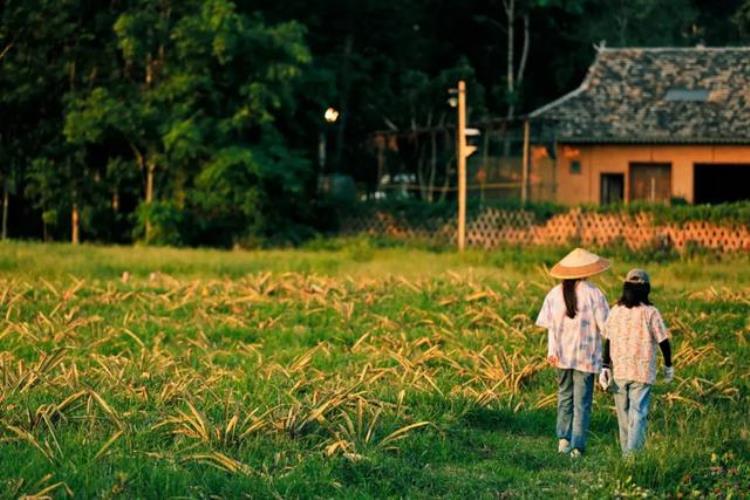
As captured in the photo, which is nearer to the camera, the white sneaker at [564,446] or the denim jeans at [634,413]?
the denim jeans at [634,413]

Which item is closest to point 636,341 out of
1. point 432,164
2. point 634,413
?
point 634,413

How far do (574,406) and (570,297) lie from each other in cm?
78

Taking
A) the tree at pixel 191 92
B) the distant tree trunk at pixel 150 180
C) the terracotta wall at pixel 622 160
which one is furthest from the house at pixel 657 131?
the distant tree trunk at pixel 150 180

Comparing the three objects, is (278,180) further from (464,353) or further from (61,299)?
(464,353)

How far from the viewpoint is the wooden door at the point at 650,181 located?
3425cm

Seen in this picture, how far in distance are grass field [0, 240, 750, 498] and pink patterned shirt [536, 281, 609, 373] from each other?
0.66 meters

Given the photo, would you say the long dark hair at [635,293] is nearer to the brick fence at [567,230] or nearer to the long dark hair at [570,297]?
the long dark hair at [570,297]

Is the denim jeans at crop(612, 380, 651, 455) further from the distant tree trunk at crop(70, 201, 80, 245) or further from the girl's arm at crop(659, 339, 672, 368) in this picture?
the distant tree trunk at crop(70, 201, 80, 245)

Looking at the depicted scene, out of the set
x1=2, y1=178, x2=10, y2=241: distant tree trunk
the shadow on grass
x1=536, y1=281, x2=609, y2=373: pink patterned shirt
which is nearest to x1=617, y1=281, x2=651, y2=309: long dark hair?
x1=536, y1=281, x2=609, y2=373: pink patterned shirt

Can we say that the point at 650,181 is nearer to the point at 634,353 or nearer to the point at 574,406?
the point at 574,406

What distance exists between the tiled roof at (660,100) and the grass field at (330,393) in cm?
1251

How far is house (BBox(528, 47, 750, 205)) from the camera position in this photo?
110 ft

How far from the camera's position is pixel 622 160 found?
113ft

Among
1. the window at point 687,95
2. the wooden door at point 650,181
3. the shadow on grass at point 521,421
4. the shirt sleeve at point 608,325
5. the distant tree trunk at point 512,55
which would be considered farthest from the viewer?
the distant tree trunk at point 512,55
